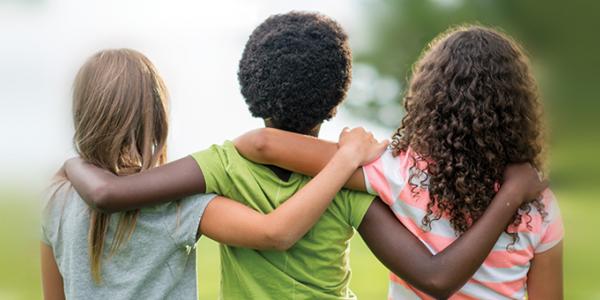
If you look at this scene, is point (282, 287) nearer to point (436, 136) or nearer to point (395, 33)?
point (436, 136)

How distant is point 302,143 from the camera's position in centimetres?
159

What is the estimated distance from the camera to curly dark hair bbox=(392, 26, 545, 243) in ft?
5.32

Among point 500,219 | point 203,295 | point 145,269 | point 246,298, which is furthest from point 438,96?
point 203,295

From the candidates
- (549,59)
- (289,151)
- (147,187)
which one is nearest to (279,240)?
(289,151)

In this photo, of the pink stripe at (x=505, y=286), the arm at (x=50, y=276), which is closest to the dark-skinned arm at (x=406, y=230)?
the pink stripe at (x=505, y=286)

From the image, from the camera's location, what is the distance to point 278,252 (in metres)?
1.67

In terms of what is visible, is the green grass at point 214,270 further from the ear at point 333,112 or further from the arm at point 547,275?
the ear at point 333,112

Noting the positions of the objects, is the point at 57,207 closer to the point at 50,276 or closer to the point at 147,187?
the point at 50,276

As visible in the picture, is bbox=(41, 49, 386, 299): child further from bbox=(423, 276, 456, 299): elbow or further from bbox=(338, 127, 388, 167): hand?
bbox=(423, 276, 456, 299): elbow

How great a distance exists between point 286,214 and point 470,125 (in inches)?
17.8

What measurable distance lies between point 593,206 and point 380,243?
12.3 meters

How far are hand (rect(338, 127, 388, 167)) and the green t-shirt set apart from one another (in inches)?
3.4

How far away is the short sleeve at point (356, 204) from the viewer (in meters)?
1.64

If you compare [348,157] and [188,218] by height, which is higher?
[348,157]
